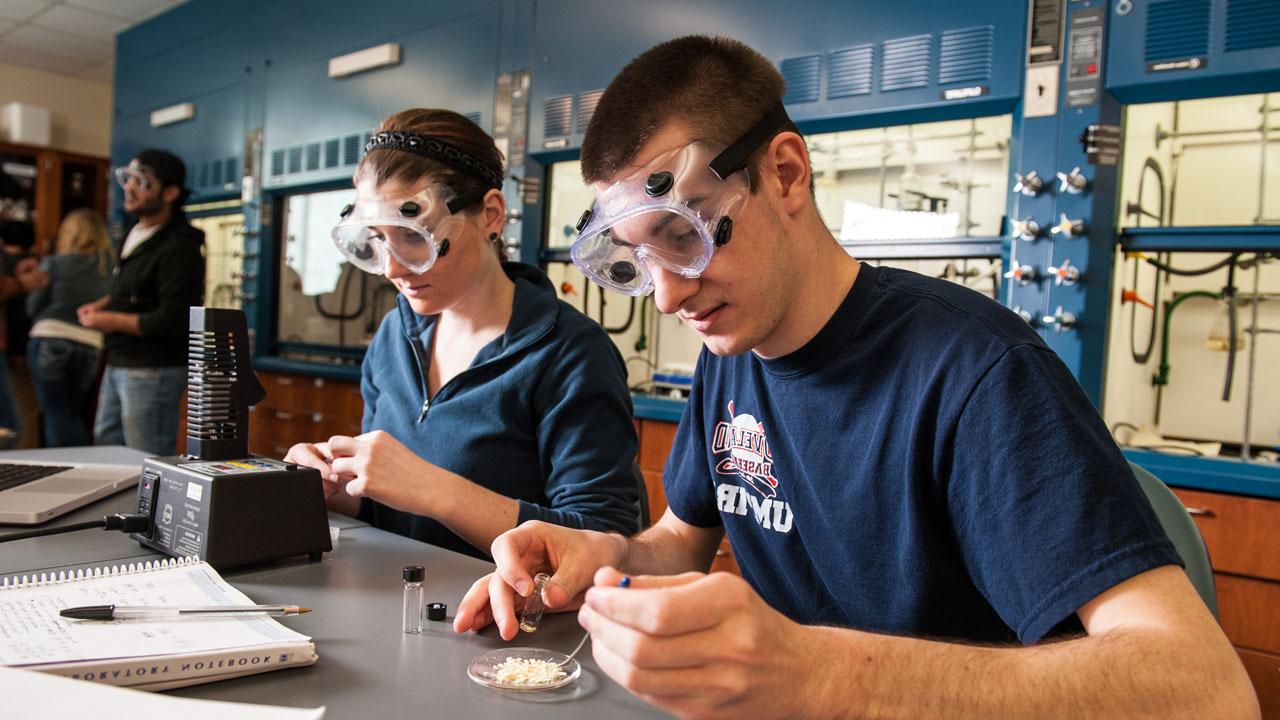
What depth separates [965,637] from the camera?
39.7 inches

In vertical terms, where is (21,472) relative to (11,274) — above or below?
below

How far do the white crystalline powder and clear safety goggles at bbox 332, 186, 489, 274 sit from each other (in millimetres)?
935

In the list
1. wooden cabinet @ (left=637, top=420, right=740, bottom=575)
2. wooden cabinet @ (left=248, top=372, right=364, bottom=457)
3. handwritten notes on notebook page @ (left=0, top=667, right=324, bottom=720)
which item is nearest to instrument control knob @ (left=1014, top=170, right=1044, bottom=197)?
wooden cabinet @ (left=637, top=420, right=740, bottom=575)

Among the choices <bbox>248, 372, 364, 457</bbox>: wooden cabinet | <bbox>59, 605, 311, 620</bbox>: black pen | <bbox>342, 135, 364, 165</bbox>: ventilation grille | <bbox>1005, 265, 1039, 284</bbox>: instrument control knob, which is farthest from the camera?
<bbox>342, 135, 364, 165</bbox>: ventilation grille

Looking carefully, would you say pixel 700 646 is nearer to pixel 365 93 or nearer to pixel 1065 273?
pixel 1065 273

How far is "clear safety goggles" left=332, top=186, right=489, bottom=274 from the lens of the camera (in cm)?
159

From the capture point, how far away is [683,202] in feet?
3.28

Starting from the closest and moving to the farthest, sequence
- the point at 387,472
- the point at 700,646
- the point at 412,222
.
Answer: the point at 700,646 → the point at 387,472 → the point at 412,222

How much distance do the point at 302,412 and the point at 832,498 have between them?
14.4ft

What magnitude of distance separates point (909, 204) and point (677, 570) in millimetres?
2384

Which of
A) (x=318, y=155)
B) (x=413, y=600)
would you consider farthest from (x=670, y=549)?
(x=318, y=155)

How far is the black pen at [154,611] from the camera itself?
89 centimetres

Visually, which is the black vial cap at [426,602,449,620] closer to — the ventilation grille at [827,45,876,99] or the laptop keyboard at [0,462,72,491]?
the laptop keyboard at [0,462,72,491]

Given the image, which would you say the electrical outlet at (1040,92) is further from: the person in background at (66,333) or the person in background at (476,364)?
the person in background at (66,333)
